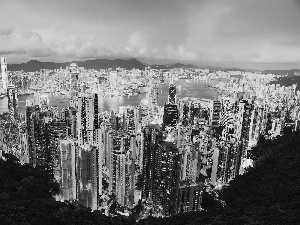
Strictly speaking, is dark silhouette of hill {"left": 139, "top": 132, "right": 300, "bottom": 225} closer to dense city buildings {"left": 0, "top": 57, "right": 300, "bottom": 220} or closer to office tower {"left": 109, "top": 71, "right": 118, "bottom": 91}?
dense city buildings {"left": 0, "top": 57, "right": 300, "bottom": 220}

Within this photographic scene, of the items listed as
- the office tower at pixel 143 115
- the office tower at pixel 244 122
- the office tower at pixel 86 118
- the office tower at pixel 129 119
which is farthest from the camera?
the office tower at pixel 143 115

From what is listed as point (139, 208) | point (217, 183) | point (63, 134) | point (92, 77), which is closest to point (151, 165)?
point (139, 208)

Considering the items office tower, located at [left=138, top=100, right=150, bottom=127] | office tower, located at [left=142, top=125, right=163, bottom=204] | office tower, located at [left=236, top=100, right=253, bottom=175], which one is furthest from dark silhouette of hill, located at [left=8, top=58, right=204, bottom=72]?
office tower, located at [left=142, top=125, right=163, bottom=204]

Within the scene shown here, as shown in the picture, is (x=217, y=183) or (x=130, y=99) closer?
(x=217, y=183)

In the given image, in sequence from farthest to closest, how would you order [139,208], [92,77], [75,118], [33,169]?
[92,77]
[75,118]
[33,169]
[139,208]

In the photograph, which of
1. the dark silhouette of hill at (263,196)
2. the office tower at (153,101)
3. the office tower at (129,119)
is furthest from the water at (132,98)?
the dark silhouette of hill at (263,196)

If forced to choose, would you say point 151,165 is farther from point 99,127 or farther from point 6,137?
point 6,137

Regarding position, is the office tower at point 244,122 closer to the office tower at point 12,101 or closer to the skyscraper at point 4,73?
the office tower at point 12,101
